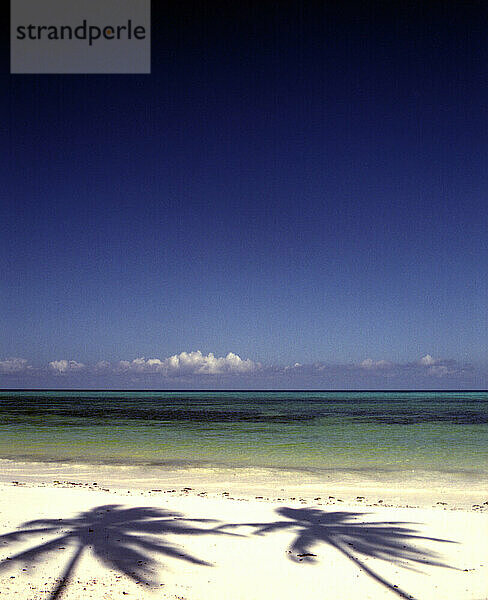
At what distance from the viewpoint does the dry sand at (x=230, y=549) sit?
19.9 ft

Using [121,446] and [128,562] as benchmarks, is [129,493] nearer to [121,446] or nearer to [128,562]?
[128,562]

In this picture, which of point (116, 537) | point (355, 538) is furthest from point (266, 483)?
point (116, 537)

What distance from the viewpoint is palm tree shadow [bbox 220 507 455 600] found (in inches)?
275

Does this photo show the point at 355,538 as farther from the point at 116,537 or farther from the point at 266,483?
the point at 266,483

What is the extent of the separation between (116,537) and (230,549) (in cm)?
200

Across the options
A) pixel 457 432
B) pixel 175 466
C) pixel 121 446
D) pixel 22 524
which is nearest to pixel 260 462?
pixel 175 466

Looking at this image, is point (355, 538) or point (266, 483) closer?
point (355, 538)

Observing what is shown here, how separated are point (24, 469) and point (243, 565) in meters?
14.7

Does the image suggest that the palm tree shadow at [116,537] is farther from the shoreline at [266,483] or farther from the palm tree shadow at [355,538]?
the shoreline at [266,483]

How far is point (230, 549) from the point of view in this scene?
739cm

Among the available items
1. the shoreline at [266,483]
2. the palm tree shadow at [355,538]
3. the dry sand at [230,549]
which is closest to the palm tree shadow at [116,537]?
the dry sand at [230,549]

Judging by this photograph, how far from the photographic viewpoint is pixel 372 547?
24.6 feet

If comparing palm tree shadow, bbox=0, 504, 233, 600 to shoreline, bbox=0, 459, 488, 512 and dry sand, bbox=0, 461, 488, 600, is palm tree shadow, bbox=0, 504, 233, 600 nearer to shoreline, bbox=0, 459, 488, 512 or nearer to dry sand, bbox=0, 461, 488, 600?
dry sand, bbox=0, 461, 488, 600

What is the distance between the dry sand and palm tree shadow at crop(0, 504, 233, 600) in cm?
2
